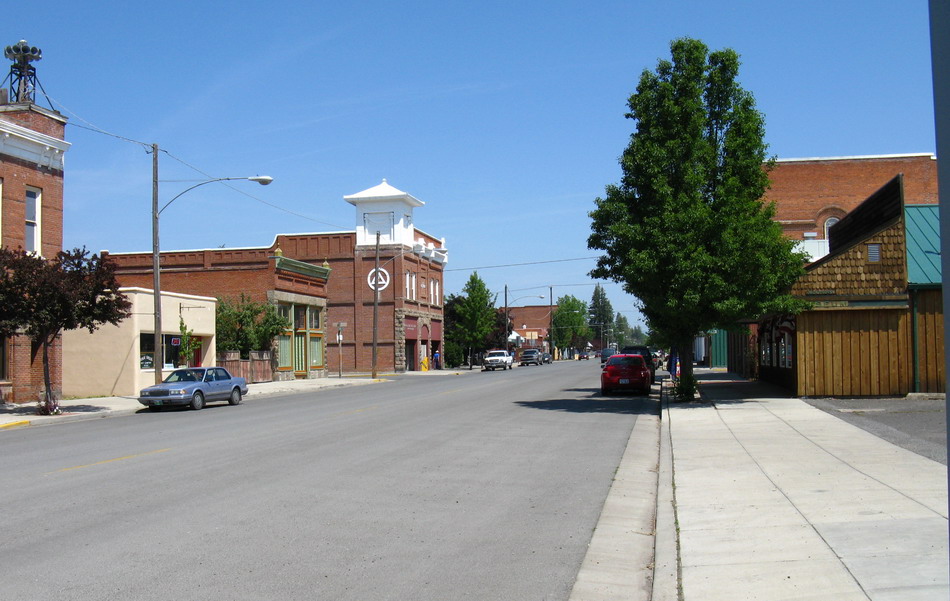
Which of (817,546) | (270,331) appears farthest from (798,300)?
(270,331)

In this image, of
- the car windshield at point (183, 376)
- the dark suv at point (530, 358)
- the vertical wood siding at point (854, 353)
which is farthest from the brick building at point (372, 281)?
the vertical wood siding at point (854, 353)

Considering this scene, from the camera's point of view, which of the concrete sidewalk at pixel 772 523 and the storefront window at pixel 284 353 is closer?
the concrete sidewalk at pixel 772 523

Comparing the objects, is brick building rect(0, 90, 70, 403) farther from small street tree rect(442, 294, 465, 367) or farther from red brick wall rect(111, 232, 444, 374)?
small street tree rect(442, 294, 465, 367)

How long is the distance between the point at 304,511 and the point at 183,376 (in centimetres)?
2013

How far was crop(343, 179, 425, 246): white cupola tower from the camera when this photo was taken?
214ft

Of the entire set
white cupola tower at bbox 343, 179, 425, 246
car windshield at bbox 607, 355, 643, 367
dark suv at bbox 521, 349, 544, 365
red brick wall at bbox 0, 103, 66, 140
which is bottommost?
dark suv at bbox 521, 349, 544, 365

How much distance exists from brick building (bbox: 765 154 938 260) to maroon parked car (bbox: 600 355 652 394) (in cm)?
2876

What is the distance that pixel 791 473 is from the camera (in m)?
11.1

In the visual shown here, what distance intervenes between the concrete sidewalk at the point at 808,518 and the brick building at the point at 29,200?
2201cm

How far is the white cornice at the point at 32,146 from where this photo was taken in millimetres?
26845

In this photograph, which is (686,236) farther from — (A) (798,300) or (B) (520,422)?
(B) (520,422)

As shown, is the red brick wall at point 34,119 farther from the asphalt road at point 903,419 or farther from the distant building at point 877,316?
the asphalt road at point 903,419

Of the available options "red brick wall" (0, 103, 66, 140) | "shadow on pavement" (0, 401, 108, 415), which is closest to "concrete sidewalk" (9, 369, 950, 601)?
"shadow on pavement" (0, 401, 108, 415)

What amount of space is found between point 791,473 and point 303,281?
42.3 metres
